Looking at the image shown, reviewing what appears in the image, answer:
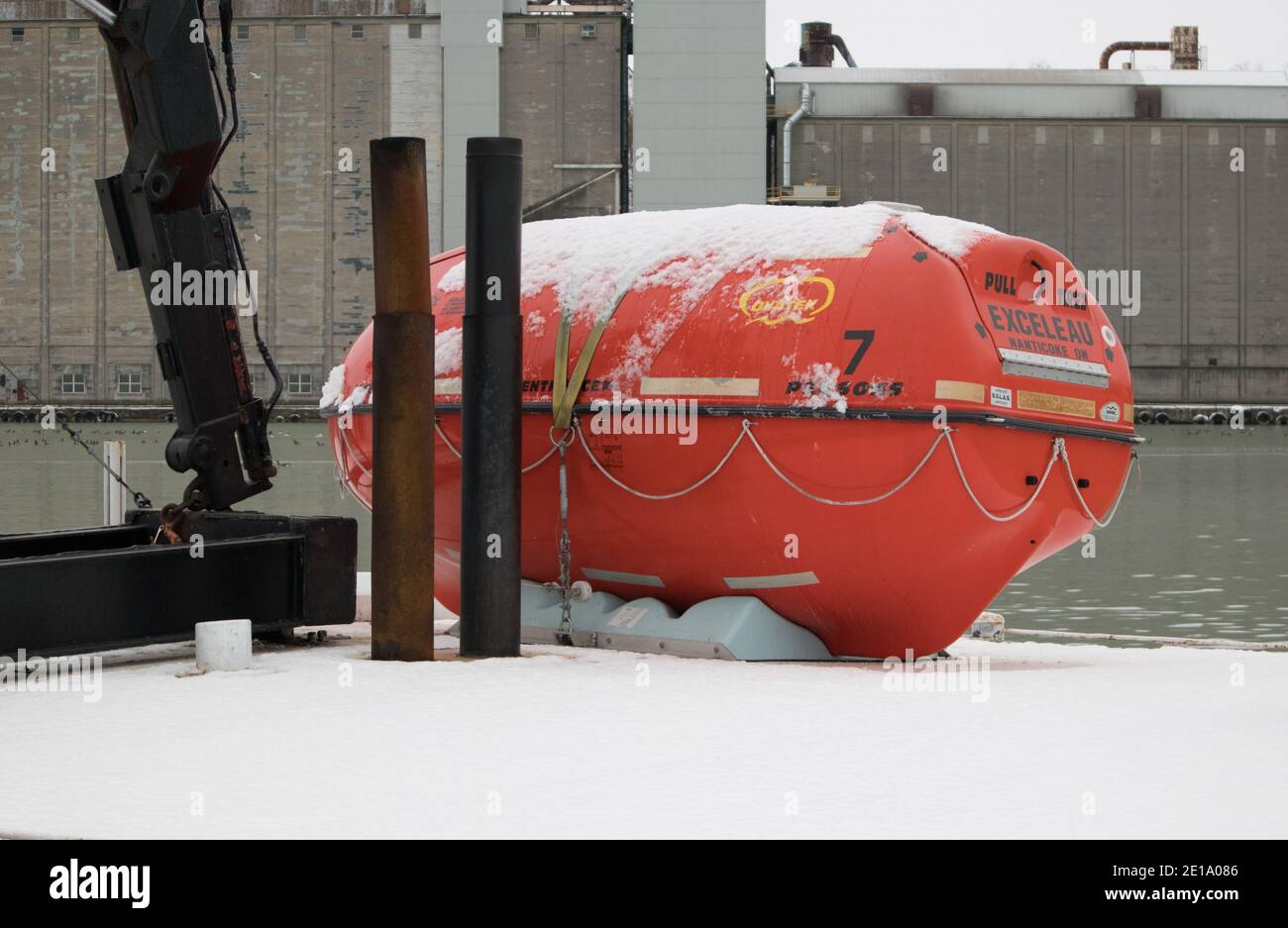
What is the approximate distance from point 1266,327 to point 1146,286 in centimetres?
583

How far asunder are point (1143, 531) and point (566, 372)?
17451 mm

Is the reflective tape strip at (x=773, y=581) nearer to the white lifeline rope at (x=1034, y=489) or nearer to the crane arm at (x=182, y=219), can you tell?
the white lifeline rope at (x=1034, y=489)

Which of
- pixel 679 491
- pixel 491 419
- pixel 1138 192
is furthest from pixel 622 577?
pixel 1138 192

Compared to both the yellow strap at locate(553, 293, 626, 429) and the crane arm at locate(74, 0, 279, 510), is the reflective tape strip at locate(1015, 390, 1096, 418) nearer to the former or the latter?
the yellow strap at locate(553, 293, 626, 429)

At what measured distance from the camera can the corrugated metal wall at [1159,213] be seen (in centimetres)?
7619

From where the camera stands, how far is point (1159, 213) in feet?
252

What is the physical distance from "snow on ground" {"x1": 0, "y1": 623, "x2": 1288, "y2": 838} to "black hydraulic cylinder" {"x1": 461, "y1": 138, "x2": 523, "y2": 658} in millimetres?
297

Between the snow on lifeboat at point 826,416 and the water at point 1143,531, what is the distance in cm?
565

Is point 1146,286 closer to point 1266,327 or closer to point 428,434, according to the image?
point 1266,327

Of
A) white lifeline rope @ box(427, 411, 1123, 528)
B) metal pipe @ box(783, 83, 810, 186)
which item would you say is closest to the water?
white lifeline rope @ box(427, 411, 1123, 528)

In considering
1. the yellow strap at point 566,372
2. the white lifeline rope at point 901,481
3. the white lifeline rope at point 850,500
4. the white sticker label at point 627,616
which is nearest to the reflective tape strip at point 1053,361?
the white lifeline rope at point 901,481

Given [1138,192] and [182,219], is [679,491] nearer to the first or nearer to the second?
[182,219]

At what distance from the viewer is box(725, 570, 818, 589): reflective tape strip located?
8.88 meters

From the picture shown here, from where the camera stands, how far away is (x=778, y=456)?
342 inches
